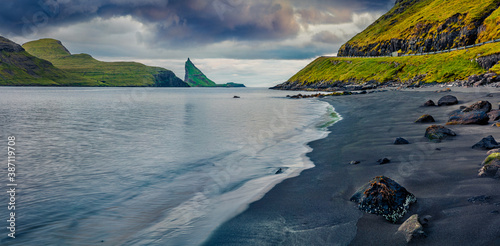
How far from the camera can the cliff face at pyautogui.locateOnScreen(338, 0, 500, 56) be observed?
298ft

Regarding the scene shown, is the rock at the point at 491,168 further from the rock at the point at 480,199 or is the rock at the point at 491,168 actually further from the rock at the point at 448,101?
the rock at the point at 448,101

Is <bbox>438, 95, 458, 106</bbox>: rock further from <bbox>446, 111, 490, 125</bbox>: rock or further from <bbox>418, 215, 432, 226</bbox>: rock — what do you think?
<bbox>418, 215, 432, 226</bbox>: rock

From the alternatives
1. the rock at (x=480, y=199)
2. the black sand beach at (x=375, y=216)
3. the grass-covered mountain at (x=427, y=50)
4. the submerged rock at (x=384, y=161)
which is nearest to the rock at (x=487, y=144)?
the black sand beach at (x=375, y=216)

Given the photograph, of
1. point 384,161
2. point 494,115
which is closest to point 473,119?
point 494,115

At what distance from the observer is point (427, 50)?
11019cm

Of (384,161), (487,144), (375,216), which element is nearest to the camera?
(375,216)

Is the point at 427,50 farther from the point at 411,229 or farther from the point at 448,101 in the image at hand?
the point at 411,229

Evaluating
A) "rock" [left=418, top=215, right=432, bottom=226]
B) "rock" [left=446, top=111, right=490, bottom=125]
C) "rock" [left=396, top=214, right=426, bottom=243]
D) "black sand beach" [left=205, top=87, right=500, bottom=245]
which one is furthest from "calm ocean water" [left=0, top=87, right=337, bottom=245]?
"rock" [left=446, top=111, right=490, bottom=125]

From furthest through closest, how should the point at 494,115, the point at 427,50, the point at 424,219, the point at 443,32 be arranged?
the point at 427,50 < the point at 443,32 < the point at 494,115 < the point at 424,219

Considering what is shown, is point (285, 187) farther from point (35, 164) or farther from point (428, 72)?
point (428, 72)

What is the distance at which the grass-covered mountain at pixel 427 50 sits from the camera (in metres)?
65.4

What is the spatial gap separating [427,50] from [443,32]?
8057 mm

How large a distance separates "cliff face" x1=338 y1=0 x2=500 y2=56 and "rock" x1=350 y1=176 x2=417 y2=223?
97.4 meters

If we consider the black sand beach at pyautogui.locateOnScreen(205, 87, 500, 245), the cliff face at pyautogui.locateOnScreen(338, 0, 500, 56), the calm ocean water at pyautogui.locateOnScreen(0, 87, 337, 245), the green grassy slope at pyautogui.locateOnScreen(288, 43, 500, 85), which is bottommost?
the calm ocean water at pyautogui.locateOnScreen(0, 87, 337, 245)
